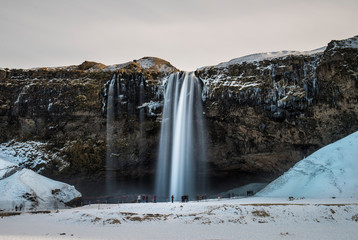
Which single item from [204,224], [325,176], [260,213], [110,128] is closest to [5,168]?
[110,128]

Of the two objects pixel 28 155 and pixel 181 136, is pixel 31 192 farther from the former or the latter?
pixel 181 136

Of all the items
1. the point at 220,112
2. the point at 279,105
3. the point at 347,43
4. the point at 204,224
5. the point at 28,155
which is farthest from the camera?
the point at 28,155

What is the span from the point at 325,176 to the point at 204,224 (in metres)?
14.6

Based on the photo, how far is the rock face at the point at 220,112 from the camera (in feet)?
115

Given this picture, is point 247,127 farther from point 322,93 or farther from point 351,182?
point 351,182

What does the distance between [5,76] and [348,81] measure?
43.3 m

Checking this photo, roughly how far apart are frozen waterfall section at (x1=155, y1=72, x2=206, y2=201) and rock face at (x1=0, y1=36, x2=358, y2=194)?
1.13 metres

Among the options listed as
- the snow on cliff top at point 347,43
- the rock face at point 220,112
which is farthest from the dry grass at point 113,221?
the snow on cliff top at point 347,43

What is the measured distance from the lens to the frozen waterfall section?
39.2 metres

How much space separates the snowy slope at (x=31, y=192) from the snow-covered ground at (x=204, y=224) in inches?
233

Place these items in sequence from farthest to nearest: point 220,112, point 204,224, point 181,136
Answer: point 181,136, point 220,112, point 204,224

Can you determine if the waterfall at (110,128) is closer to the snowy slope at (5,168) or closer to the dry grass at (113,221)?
the snowy slope at (5,168)

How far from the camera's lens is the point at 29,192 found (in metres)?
27.2

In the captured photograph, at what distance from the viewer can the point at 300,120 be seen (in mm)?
36125
